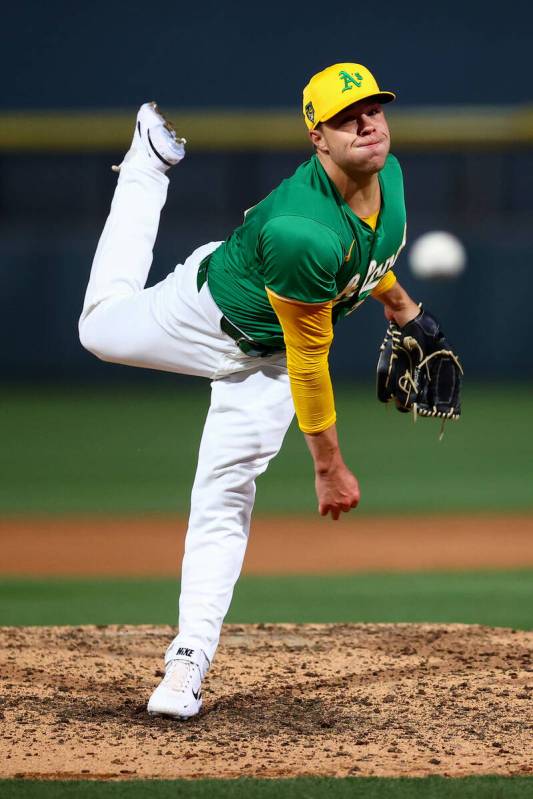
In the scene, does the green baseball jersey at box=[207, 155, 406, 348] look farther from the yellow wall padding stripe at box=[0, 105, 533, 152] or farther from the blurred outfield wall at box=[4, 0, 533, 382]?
the yellow wall padding stripe at box=[0, 105, 533, 152]

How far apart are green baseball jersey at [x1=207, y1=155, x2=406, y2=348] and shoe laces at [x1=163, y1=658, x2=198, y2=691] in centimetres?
91

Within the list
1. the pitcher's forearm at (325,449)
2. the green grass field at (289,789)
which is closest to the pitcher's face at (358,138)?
the pitcher's forearm at (325,449)

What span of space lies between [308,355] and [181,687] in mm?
974

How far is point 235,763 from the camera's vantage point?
2861 mm

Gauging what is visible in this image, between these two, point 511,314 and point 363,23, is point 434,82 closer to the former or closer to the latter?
point 363,23

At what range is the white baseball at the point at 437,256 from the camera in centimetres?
1231

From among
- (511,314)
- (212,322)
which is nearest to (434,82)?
(511,314)

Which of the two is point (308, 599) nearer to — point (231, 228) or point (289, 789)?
point (289, 789)

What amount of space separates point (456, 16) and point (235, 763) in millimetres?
14253

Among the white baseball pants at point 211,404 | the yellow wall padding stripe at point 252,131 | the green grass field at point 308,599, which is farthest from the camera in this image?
the yellow wall padding stripe at point 252,131

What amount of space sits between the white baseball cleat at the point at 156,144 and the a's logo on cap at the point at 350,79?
871mm

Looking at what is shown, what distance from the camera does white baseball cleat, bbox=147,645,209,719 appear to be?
3.18 meters

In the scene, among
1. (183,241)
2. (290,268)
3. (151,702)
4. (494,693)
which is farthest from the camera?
(183,241)

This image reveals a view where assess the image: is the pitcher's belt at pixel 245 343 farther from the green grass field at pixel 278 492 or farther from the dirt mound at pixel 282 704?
the green grass field at pixel 278 492
